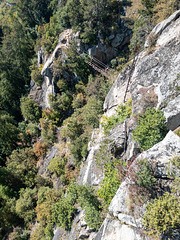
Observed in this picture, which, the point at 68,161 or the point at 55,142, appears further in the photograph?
the point at 55,142

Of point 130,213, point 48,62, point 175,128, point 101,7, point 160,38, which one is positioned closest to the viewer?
point 130,213

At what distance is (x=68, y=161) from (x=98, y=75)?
14.0 meters

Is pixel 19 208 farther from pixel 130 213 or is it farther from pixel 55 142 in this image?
pixel 130 213

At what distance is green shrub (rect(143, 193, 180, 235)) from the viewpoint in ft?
15.0

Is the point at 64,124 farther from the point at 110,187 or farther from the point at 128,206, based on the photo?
the point at 128,206

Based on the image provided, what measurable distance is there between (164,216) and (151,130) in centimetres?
382

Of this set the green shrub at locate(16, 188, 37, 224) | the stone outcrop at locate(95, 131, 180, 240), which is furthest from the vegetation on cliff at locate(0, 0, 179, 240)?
the stone outcrop at locate(95, 131, 180, 240)

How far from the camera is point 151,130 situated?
24.8ft

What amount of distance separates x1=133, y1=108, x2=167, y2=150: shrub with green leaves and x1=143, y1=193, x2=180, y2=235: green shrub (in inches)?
118

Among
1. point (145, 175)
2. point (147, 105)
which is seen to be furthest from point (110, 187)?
point (147, 105)

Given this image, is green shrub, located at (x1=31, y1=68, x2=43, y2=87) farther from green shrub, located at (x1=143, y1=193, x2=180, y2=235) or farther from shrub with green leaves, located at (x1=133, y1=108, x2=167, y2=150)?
green shrub, located at (x1=143, y1=193, x2=180, y2=235)

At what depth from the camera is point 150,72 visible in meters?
10.8

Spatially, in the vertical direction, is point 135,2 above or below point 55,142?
above

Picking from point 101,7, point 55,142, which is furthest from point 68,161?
point 101,7
